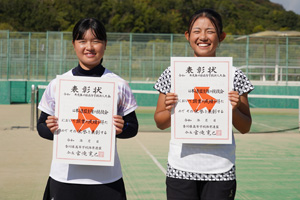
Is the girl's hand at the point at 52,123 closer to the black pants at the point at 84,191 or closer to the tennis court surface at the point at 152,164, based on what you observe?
the black pants at the point at 84,191

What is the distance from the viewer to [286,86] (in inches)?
901

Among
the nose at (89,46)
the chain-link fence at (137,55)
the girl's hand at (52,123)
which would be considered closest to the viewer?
the girl's hand at (52,123)

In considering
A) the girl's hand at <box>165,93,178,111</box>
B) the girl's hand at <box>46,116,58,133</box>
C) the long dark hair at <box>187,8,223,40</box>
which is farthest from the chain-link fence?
the girl's hand at <box>46,116,58,133</box>

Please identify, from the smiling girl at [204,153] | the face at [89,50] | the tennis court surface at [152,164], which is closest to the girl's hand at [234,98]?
the smiling girl at [204,153]

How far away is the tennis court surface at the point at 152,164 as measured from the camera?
6.19 meters

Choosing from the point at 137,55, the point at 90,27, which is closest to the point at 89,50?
the point at 90,27

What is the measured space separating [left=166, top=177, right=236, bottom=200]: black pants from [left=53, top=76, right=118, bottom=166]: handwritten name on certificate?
42 cm

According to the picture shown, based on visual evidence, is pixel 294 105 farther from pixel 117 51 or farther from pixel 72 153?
pixel 72 153

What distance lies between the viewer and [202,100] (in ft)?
10.2

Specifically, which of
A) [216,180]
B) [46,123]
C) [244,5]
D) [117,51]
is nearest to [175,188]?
[216,180]

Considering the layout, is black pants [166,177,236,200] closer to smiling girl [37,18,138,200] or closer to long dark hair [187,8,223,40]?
smiling girl [37,18,138,200]

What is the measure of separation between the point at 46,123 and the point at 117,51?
20228mm

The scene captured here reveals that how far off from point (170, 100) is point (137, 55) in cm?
2029

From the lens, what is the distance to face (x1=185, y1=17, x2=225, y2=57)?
3.14 metres
